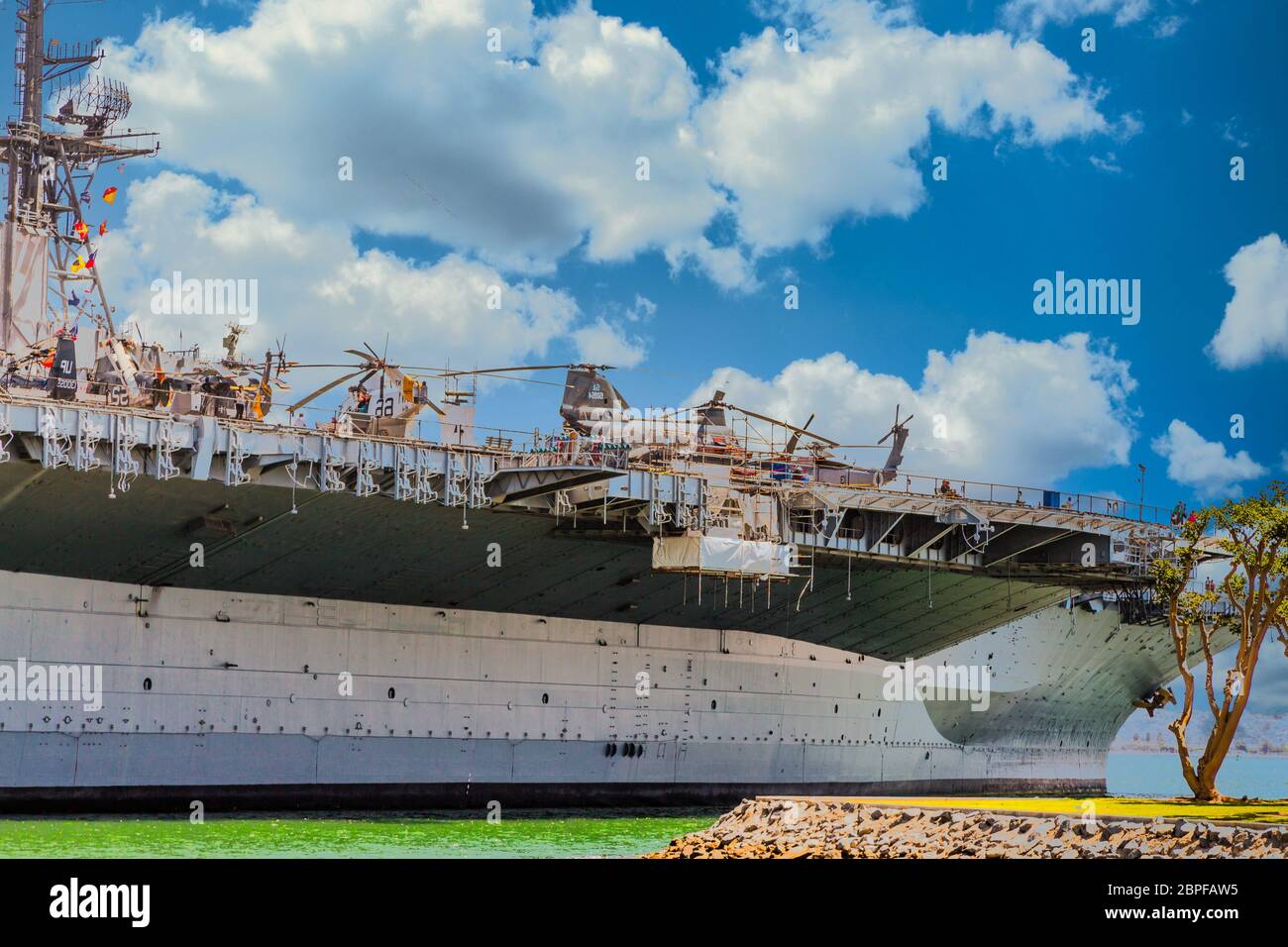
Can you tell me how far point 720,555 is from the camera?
30.2 m

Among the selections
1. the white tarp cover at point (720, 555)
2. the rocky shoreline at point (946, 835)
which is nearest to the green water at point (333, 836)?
the rocky shoreline at point (946, 835)

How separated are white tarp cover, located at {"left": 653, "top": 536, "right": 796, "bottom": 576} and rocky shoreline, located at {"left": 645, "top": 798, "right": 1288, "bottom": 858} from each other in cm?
808

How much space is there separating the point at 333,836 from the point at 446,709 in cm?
777

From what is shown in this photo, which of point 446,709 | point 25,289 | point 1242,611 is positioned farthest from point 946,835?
point 25,289

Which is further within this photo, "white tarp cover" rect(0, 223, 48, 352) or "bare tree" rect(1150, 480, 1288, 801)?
"white tarp cover" rect(0, 223, 48, 352)

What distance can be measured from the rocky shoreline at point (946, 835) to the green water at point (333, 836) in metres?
3.39

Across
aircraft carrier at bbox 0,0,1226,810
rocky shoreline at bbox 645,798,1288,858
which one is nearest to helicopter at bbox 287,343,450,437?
aircraft carrier at bbox 0,0,1226,810

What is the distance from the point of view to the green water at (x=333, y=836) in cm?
2311

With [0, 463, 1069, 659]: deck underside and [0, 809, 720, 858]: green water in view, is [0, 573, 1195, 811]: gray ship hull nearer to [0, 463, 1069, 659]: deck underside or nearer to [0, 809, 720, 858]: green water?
[0, 463, 1069, 659]: deck underside

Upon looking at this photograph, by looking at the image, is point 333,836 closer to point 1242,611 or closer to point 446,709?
point 446,709

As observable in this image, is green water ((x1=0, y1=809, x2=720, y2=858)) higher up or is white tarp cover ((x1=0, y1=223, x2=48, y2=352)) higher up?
white tarp cover ((x1=0, y1=223, x2=48, y2=352))

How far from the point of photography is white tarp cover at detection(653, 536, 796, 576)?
30125mm
